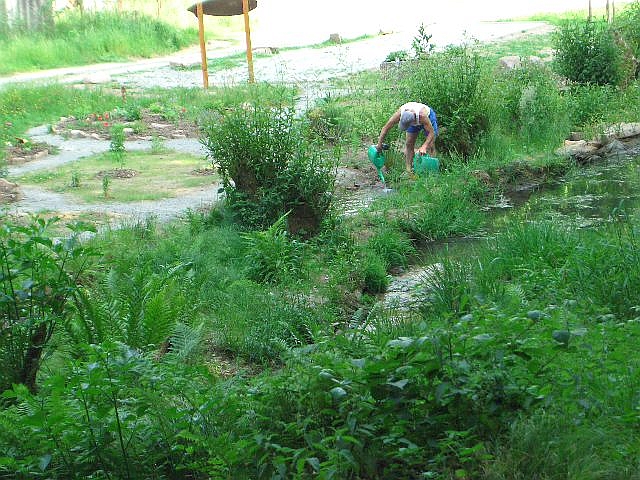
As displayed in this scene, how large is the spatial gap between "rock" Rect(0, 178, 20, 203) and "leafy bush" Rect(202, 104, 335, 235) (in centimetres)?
270

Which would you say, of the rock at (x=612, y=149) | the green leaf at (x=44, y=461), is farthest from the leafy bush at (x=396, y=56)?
the green leaf at (x=44, y=461)

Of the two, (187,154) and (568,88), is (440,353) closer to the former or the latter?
(187,154)

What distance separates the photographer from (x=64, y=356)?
20.8 feet

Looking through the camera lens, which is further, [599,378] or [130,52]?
[130,52]

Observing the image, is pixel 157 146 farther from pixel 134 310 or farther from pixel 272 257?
pixel 134 310

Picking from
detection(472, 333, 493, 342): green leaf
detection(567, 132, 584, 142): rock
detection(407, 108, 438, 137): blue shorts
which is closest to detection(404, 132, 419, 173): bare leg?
detection(407, 108, 438, 137): blue shorts

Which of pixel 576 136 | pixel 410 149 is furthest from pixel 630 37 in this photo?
pixel 410 149

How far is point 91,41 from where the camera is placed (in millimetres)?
25656

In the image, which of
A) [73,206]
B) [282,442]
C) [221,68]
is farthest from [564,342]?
[221,68]

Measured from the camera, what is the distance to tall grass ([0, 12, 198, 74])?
78.1ft

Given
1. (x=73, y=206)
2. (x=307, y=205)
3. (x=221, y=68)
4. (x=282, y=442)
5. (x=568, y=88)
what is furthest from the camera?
(x=221, y=68)

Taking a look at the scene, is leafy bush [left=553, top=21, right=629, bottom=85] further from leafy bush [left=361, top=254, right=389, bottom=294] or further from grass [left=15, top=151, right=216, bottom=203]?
leafy bush [left=361, top=254, right=389, bottom=294]

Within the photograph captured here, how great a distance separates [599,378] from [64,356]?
3.88 metres

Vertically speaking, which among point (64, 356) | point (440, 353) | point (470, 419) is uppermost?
point (440, 353)
